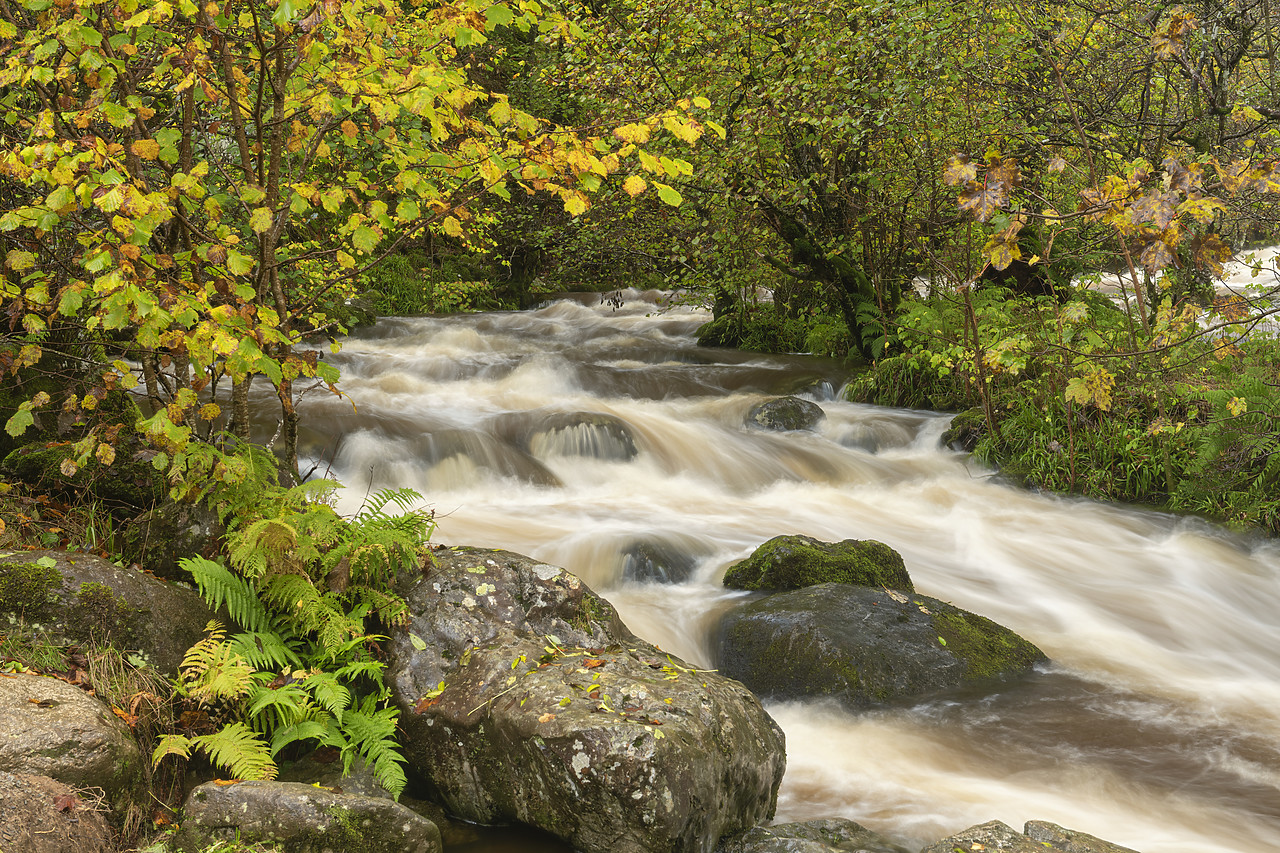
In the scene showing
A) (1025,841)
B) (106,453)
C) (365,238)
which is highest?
(365,238)

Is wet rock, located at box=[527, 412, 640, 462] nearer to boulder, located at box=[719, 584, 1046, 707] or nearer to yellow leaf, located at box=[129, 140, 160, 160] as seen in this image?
boulder, located at box=[719, 584, 1046, 707]

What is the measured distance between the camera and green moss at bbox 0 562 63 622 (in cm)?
366

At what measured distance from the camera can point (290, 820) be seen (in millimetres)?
3189

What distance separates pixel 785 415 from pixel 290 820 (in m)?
9.00

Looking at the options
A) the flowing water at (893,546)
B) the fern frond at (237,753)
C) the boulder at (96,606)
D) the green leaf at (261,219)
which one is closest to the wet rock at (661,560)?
the flowing water at (893,546)

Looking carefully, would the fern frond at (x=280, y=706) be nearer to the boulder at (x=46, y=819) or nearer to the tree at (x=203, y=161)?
the boulder at (x=46, y=819)

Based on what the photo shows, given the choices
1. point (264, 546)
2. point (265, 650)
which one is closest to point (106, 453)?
point (264, 546)

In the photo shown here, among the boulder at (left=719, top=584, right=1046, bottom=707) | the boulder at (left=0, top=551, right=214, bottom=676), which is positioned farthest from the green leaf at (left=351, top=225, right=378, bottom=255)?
the boulder at (left=719, top=584, right=1046, bottom=707)

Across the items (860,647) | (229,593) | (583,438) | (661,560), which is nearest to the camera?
(229,593)

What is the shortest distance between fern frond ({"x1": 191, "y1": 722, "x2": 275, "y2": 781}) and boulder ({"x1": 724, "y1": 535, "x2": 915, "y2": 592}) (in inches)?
154

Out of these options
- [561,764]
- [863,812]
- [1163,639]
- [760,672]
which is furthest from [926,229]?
[561,764]

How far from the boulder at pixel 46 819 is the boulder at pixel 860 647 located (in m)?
3.69

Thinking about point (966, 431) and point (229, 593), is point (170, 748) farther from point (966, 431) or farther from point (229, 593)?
point (966, 431)

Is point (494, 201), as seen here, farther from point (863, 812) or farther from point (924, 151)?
point (863, 812)
